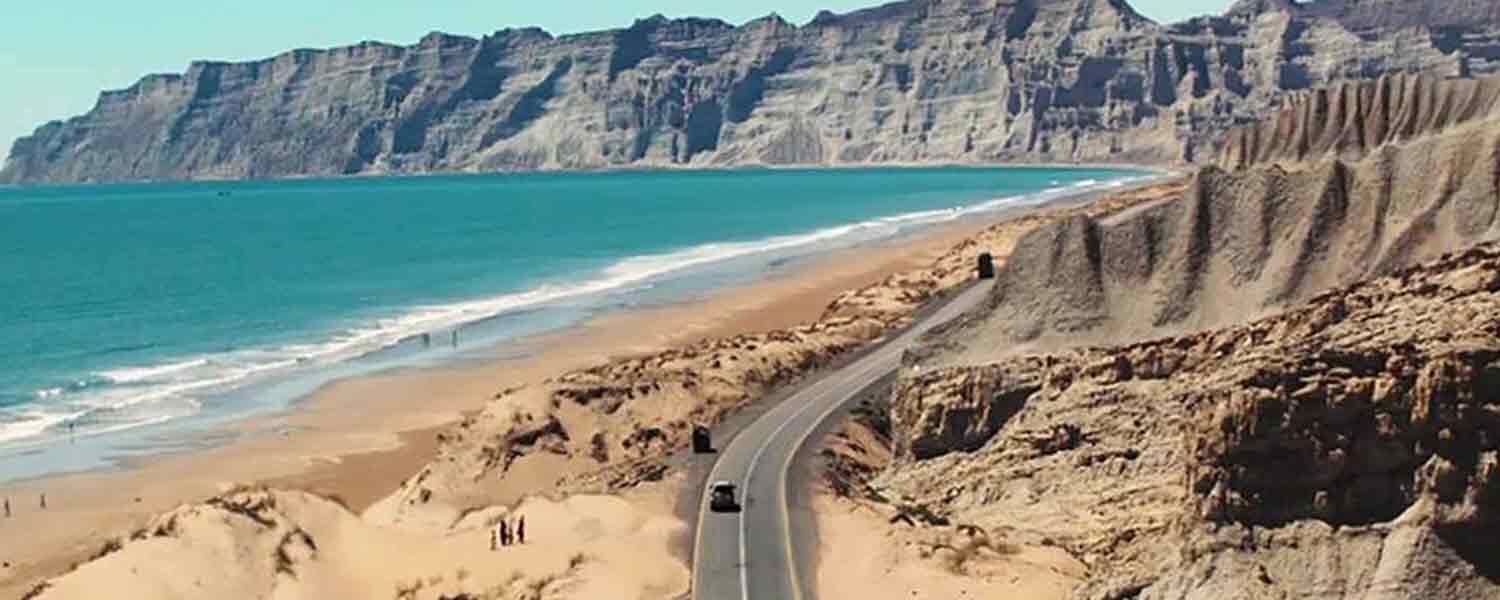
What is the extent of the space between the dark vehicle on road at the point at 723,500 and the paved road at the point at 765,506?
0.65 ft

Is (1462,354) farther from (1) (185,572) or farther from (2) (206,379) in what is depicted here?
(2) (206,379)

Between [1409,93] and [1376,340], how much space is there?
35555mm

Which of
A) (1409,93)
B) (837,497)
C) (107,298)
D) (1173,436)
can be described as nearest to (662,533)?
(837,497)

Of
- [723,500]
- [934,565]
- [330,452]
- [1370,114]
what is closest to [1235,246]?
[934,565]

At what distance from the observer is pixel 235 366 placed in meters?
75.8

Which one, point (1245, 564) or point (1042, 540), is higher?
point (1245, 564)

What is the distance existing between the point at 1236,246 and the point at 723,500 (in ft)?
41.9

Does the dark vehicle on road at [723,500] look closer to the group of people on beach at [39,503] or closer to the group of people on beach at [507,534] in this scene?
the group of people on beach at [507,534]

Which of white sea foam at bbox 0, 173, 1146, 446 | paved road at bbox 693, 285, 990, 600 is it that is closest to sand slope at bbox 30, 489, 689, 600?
paved road at bbox 693, 285, 990, 600

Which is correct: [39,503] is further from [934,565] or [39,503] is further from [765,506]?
[934,565]

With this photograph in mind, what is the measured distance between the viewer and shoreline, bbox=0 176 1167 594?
153 ft

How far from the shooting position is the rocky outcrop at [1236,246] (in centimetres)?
3522

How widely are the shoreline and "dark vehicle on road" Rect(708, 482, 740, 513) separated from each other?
45.6 feet

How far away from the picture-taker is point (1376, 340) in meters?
26.4
